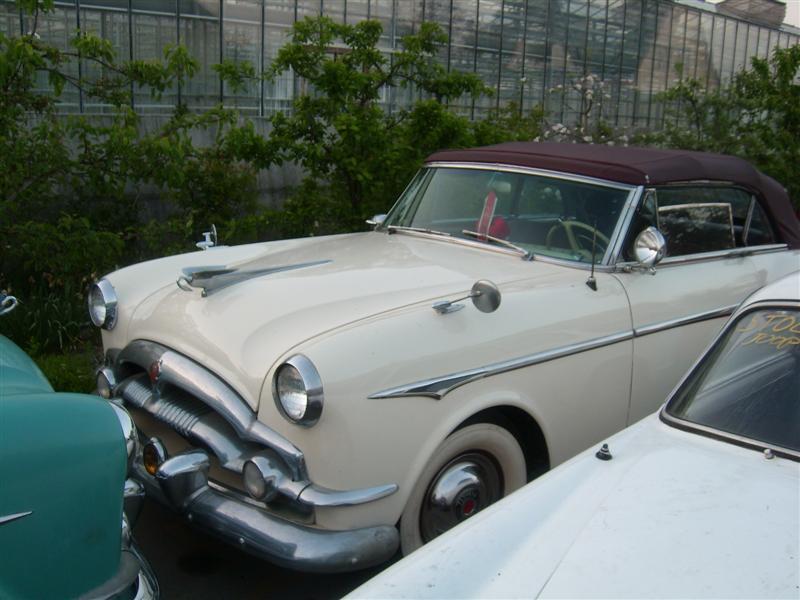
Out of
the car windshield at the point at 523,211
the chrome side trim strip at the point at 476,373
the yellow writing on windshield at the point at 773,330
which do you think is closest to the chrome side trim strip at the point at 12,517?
the chrome side trim strip at the point at 476,373

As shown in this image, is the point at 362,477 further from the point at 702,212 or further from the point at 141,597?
the point at 702,212

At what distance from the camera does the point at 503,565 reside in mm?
1927

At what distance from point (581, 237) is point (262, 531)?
212cm

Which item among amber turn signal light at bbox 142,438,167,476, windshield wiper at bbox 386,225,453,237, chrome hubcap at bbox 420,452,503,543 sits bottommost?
chrome hubcap at bbox 420,452,503,543

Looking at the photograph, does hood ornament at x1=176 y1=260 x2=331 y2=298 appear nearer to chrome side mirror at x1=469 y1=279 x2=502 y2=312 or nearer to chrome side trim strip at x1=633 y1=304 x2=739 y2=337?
chrome side mirror at x1=469 y1=279 x2=502 y2=312

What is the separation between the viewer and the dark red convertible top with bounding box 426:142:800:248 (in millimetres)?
4082

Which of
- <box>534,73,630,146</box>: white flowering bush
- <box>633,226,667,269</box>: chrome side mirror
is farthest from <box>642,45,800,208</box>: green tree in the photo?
<box>633,226,667,269</box>: chrome side mirror

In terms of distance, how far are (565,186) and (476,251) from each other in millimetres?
554

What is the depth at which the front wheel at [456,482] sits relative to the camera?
3012mm

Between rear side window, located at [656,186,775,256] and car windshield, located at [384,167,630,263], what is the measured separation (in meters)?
0.35

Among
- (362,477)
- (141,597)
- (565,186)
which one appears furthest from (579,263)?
(141,597)

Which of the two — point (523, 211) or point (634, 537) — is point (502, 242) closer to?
point (523, 211)

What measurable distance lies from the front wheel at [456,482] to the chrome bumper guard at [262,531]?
178 millimetres

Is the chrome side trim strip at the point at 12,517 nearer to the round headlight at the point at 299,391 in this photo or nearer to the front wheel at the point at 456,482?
the round headlight at the point at 299,391
